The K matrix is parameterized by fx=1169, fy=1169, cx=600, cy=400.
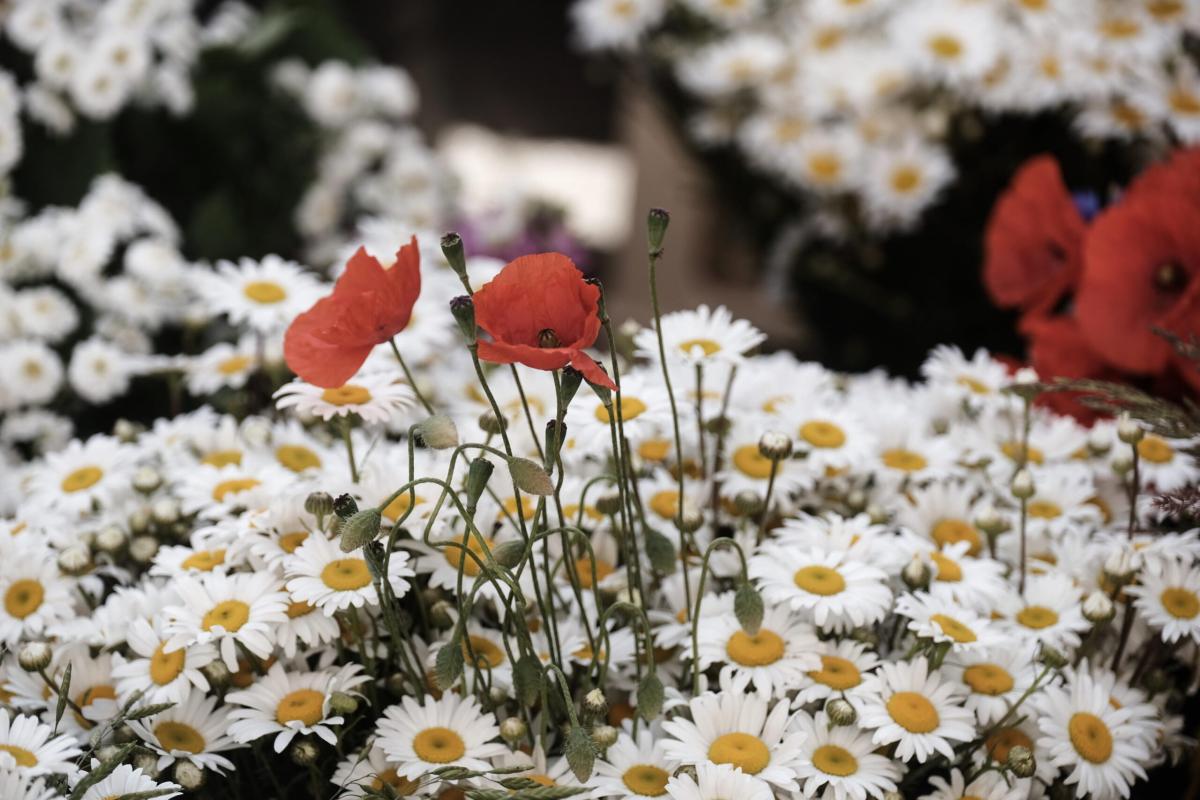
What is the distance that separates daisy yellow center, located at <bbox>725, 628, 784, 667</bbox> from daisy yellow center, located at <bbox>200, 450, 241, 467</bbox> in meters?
0.31

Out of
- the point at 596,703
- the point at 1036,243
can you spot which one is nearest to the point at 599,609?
the point at 596,703

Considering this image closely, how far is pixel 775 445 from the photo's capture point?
577 millimetres

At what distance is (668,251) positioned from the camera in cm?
200

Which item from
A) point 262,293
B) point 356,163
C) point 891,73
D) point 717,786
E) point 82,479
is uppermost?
point 356,163

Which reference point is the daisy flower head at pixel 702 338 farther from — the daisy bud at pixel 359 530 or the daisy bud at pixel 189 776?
the daisy bud at pixel 189 776

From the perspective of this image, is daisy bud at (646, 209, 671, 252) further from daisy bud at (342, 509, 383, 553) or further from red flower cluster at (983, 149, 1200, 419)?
red flower cluster at (983, 149, 1200, 419)

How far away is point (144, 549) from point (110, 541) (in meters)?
0.02

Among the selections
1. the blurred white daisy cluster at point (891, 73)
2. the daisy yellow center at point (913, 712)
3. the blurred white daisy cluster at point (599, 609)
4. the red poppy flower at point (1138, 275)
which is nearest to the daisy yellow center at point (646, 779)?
the blurred white daisy cluster at point (599, 609)

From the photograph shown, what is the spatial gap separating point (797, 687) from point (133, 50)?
3.01ft

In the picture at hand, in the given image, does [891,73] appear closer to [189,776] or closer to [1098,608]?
[1098,608]

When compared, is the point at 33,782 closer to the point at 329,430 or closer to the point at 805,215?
the point at 329,430

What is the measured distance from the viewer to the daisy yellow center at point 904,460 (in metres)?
0.70

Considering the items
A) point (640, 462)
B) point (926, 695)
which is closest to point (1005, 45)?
point (640, 462)

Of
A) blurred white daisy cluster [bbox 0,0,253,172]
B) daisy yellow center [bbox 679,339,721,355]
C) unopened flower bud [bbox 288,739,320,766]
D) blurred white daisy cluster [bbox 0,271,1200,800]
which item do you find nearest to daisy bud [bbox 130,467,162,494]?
blurred white daisy cluster [bbox 0,271,1200,800]
